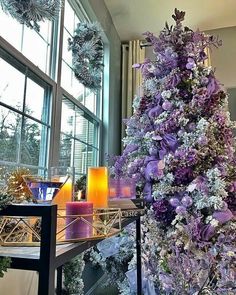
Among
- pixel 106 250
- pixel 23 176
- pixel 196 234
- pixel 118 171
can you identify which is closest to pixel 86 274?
pixel 106 250

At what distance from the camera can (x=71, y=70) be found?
239cm

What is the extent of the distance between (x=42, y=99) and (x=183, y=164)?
108cm

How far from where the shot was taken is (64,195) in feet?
3.12

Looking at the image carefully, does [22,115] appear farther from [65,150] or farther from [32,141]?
[65,150]

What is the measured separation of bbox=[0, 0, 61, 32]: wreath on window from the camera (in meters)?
1.32

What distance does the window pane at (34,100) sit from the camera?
1737 mm

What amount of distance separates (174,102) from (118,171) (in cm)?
74

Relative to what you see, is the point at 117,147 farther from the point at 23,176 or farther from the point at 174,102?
the point at 23,176

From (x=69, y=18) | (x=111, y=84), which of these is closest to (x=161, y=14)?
(x=111, y=84)

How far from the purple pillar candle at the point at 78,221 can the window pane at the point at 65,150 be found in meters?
1.34

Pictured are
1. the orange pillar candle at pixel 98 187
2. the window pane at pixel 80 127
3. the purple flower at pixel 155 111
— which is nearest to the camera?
the orange pillar candle at pixel 98 187

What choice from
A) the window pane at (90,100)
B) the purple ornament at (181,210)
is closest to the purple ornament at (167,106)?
the purple ornament at (181,210)

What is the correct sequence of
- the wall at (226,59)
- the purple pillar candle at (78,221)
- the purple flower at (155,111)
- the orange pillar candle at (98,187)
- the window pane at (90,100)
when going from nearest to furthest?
the purple pillar candle at (78,221)
the orange pillar candle at (98,187)
the purple flower at (155,111)
the window pane at (90,100)
the wall at (226,59)

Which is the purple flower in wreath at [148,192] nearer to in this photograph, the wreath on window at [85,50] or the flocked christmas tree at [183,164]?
the flocked christmas tree at [183,164]
